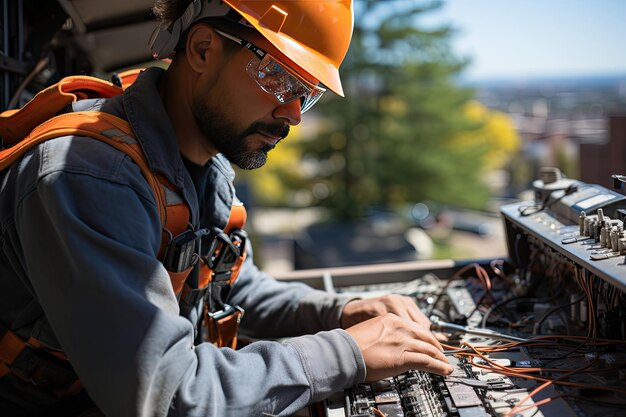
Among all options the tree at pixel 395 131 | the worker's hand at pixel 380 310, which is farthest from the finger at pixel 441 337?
the tree at pixel 395 131

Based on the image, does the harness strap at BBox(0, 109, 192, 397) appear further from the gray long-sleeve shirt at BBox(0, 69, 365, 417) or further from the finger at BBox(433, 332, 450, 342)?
the finger at BBox(433, 332, 450, 342)

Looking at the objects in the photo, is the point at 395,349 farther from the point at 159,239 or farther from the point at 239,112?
the point at 239,112

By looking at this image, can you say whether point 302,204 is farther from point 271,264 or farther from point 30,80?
point 30,80

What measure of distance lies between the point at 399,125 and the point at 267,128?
21.9 meters

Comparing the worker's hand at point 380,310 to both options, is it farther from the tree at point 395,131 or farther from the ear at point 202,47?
the tree at point 395,131

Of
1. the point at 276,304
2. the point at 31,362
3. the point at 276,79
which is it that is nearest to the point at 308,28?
the point at 276,79

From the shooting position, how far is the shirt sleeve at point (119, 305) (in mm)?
1710

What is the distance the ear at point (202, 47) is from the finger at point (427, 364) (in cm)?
124

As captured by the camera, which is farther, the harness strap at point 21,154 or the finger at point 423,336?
the finger at point 423,336

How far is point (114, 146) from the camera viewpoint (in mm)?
2021

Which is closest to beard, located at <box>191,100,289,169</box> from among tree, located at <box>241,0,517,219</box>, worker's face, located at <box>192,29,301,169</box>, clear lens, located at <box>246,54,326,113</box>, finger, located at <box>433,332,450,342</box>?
worker's face, located at <box>192,29,301,169</box>

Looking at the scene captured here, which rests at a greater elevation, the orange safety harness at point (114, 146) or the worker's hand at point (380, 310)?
the orange safety harness at point (114, 146)

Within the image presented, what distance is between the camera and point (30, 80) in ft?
12.0

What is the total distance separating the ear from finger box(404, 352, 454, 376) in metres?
1.24
